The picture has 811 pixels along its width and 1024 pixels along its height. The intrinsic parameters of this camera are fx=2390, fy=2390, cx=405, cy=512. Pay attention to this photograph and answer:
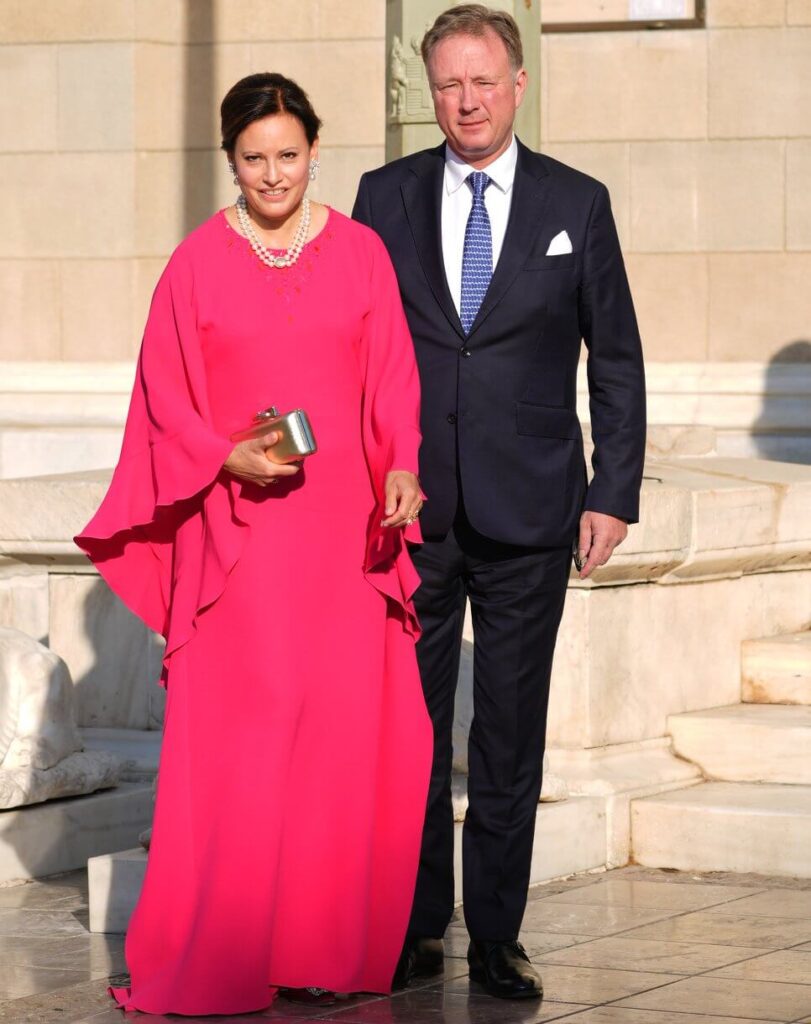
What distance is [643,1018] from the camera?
490cm

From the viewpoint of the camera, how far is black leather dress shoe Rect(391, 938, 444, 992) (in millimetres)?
5273

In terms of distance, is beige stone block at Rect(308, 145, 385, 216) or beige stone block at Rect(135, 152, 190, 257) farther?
beige stone block at Rect(135, 152, 190, 257)

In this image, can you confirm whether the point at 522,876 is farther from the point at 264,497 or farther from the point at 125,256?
the point at 125,256

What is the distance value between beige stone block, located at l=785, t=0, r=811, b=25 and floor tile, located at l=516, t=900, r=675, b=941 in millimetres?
5467

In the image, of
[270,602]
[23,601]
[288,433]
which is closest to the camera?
[288,433]

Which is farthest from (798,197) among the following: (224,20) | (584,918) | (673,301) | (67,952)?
(67,952)

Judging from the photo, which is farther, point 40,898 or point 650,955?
point 40,898

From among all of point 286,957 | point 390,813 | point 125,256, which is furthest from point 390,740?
point 125,256

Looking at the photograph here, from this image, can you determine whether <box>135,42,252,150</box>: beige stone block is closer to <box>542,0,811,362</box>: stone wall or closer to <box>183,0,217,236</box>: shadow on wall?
<box>183,0,217,236</box>: shadow on wall

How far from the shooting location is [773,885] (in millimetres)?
6414

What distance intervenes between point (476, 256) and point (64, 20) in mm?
6301

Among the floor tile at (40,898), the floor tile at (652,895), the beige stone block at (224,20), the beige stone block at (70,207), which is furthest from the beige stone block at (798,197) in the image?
the floor tile at (40,898)

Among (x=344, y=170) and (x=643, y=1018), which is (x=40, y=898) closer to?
(x=643, y=1018)

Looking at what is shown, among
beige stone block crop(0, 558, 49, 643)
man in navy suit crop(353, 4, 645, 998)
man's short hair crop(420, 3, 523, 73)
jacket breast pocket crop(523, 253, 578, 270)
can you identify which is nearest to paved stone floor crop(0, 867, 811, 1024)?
man in navy suit crop(353, 4, 645, 998)
